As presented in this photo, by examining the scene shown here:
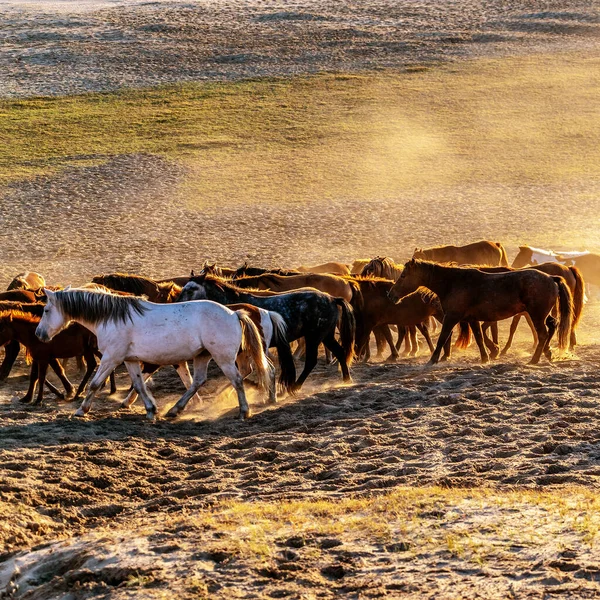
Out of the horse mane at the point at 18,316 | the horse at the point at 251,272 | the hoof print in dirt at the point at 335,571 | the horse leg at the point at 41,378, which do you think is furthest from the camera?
the horse at the point at 251,272

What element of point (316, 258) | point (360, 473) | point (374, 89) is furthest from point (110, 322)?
point (374, 89)

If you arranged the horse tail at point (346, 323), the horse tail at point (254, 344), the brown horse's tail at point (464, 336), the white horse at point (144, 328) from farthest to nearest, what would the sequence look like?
the brown horse's tail at point (464, 336) → the horse tail at point (346, 323) → the horse tail at point (254, 344) → the white horse at point (144, 328)

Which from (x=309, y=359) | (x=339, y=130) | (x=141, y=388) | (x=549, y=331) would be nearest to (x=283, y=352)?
(x=309, y=359)

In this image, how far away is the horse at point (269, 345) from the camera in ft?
39.2

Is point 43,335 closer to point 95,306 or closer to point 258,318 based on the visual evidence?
point 95,306

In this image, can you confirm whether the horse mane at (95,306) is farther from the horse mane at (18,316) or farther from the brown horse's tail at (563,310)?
the brown horse's tail at (563,310)

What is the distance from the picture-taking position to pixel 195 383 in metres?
11.3

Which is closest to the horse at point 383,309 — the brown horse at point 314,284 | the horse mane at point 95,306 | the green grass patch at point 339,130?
the brown horse at point 314,284

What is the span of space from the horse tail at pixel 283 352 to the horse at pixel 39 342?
2274 millimetres

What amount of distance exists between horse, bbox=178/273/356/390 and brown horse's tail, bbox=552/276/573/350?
277 cm

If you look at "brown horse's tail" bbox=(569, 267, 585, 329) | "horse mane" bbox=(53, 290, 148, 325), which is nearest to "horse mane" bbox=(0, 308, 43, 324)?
"horse mane" bbox=(53, 290, 148, 325)

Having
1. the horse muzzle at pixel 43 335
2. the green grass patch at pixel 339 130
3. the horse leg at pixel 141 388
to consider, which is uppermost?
the green grass patch at pixel 339 130

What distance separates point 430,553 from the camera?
677 cm

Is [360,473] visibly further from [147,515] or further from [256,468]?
[147,515]
